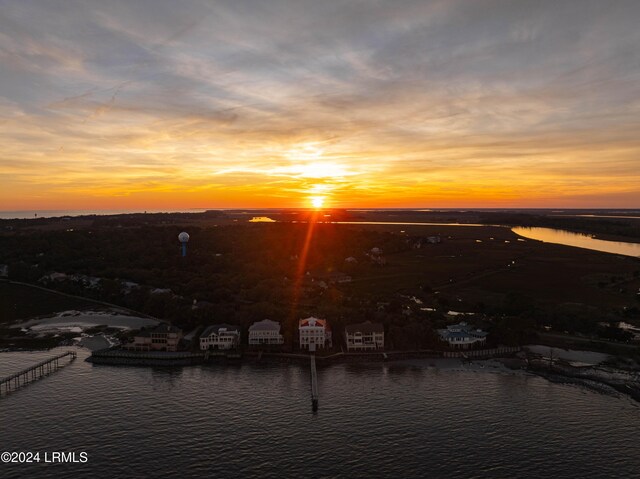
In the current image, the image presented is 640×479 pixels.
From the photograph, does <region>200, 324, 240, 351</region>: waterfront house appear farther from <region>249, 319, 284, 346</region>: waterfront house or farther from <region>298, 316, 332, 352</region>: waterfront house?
<region>298, 316, 332, 352</region>: waterfront house

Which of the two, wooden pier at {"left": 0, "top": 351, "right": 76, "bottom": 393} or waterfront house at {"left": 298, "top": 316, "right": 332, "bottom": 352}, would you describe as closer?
wooden pier at {"left": 0, "top": 351, "right": 76, "bottom": 393}

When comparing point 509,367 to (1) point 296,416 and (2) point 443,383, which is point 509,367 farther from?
(1) point 296,416

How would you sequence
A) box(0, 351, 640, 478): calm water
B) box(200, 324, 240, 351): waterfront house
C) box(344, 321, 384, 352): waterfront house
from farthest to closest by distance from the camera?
box(200, 324, 240, 351): waterfront house → box(344, 321, 384, 352): waterfront house → box(0, 351, 640, 478): calm water

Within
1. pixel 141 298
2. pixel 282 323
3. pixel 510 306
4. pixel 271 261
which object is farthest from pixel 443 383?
pixel 271 261

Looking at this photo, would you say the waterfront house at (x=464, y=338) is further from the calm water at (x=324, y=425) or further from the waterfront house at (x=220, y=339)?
the waterfront house at (x=220, y=339)

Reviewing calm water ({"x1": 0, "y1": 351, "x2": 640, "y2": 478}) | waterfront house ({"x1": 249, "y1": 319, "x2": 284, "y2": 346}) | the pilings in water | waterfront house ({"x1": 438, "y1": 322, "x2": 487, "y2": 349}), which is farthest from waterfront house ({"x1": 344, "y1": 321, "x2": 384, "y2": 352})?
waterfront house ({"x1": 249, "y1": 319, "x2": 284, "y2": 346})

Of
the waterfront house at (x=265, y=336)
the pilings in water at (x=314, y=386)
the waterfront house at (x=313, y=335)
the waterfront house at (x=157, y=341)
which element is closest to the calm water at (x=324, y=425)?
→ the pilings in water at (x=314, y=386)
